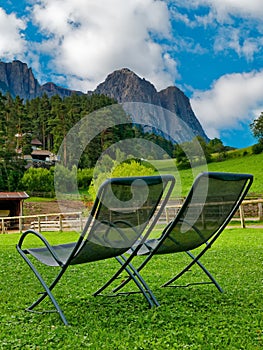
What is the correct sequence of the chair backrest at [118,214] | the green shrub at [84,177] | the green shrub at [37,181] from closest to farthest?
the chair backrest at [118,214], the green shrub at [84,177], the green shrub at [37,181]

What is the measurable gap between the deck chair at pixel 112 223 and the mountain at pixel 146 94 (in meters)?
84.0

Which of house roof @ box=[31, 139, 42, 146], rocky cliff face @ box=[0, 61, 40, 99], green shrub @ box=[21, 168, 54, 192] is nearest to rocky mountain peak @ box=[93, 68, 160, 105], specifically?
house roof @ box=[31, 139, 42, 146]

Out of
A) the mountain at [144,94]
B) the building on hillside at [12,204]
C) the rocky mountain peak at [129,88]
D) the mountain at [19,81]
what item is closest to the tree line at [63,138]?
the building on hillside at [12,204]

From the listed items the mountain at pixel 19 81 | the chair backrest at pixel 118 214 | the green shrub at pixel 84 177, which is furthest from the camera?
the mountain at pixel 19 81

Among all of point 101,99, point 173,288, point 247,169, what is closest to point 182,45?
point 101,99

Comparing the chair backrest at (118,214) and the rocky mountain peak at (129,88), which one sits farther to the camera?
the rocky mountain peak at (129,88)

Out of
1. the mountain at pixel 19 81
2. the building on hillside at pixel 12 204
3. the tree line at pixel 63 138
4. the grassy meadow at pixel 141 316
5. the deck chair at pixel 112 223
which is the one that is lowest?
the building on hillside at pixel 12 204

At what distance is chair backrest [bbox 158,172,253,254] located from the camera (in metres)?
3.08

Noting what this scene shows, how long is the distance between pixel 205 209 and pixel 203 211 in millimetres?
95

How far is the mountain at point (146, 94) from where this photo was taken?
94.3 m

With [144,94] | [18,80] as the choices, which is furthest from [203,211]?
[18,80]

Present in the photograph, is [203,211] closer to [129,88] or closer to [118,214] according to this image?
[118,214]

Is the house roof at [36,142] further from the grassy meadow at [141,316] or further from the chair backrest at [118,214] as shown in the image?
the chair backrest at [118,214]

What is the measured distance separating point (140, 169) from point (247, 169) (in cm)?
1400
